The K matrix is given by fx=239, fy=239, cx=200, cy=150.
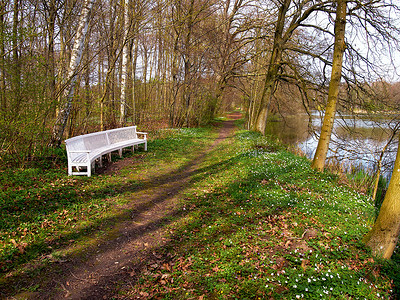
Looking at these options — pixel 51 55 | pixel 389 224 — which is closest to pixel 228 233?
pixel 389 224

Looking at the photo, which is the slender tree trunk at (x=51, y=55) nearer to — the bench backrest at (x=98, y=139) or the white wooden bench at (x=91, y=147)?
the bench backrest at (x=98, y=139)

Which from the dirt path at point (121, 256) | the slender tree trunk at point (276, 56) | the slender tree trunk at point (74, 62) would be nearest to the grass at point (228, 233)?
the dirt path at point (121, 256)

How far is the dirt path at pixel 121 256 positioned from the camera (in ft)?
9.89

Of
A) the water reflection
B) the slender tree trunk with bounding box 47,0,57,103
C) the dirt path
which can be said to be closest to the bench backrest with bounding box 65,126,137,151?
the slender tree trunk with bounding box 47,0,57,103

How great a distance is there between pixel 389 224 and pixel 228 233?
2477 millimetres

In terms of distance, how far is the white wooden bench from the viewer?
640 cm

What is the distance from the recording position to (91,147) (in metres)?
7.79

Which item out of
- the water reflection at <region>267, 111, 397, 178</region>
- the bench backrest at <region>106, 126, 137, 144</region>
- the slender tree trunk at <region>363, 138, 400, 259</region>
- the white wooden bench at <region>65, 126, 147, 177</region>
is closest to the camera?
the slender tree trunk at <region>363, 138, 400, 259</region>

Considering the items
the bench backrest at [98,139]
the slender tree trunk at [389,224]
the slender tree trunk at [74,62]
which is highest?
the slender tree trunk at [74,62]

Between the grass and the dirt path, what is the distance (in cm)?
16

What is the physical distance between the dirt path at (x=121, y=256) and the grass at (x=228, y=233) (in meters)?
0.16

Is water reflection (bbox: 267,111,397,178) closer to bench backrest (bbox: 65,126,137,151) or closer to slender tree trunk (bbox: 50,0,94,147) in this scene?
bench backrest (bbox: 65,126,137,151)

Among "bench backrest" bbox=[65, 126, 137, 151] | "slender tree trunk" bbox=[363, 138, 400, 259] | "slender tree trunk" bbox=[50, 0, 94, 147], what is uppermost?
"slender tree trunk" bbox=[50, 0, 94, 147]

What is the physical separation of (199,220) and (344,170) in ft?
26.3
